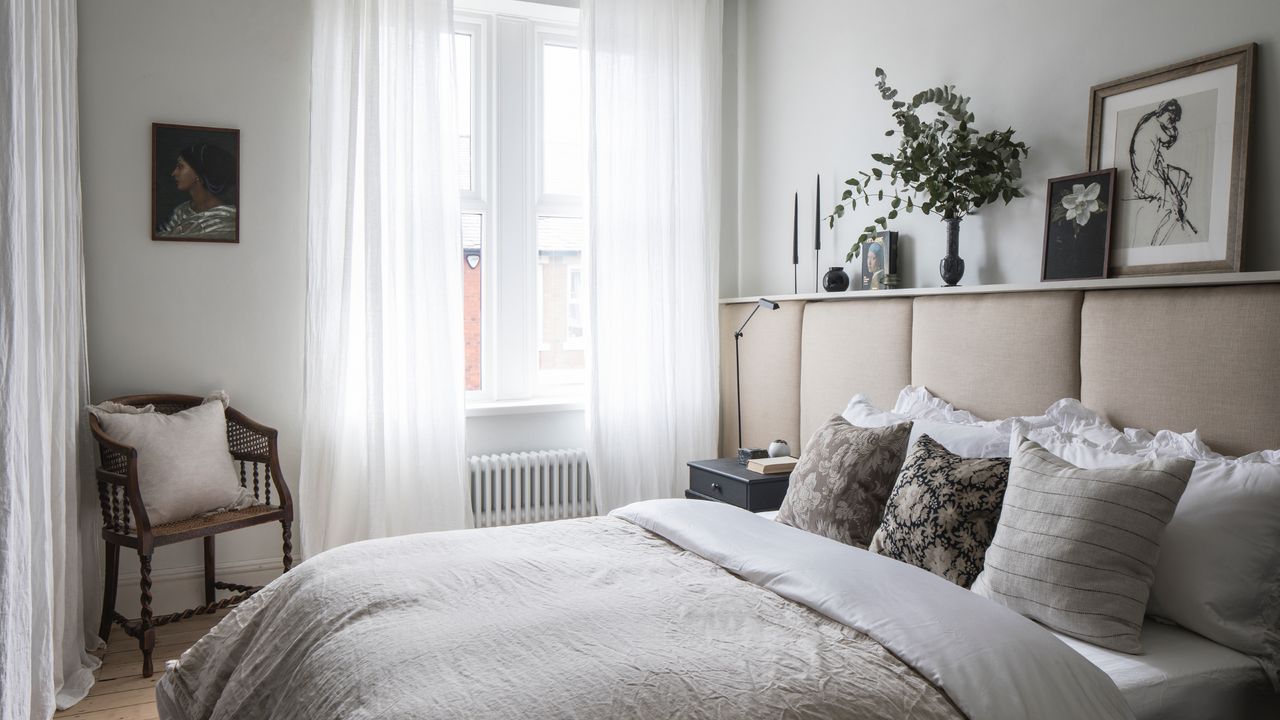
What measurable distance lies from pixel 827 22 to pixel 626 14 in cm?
96

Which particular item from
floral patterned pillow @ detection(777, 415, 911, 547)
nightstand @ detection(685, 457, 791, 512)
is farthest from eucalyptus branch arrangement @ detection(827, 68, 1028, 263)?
nightstand @ detection(685, 457, 791, 512)

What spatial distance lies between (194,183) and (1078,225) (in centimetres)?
324

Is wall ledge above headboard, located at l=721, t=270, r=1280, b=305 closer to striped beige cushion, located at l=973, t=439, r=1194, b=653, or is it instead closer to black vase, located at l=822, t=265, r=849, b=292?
black vase, located at l=822, t=265, r=849, b=292

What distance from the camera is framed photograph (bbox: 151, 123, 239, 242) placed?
10.8ft

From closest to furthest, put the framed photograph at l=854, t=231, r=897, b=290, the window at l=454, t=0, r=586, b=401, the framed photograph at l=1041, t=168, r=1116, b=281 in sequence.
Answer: the framed photograph at l=1041, t=168, r=1116, b=281 < the framed photograph at l=854, t=231, r=897, b=290 < the window at l=454, t=0, r=586, b=401

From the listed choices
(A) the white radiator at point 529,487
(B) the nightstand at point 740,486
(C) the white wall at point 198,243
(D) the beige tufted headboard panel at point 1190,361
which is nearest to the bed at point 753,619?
(D) the beige tufted headboard panel at point 1190,361

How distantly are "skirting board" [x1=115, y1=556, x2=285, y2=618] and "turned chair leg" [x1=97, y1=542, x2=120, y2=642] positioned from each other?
10cm

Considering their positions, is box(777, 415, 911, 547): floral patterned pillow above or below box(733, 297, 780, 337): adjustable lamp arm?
below

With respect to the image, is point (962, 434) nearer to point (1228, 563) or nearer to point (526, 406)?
point (1228, 563)

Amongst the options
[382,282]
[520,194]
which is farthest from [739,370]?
[382,282]

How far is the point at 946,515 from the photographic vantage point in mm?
1927

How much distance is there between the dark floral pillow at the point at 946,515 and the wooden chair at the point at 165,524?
2286 millimetres

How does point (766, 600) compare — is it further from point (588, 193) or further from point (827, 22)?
point (827, 22)

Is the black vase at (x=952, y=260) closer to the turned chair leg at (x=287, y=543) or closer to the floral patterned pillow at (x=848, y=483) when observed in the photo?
the floral patterned pillow at (x=848, y=483)
